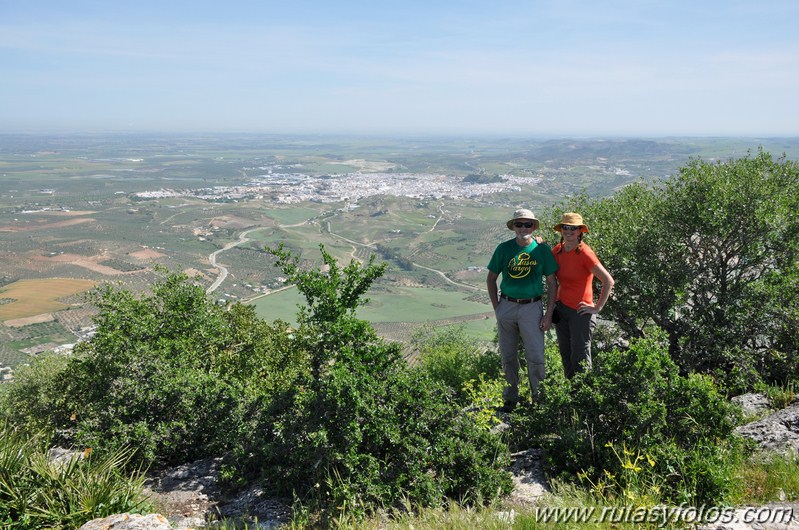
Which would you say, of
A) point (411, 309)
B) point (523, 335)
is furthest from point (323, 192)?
point (523, 335)

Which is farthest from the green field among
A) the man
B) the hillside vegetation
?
the man

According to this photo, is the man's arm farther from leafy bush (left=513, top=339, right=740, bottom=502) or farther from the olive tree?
the olive tree

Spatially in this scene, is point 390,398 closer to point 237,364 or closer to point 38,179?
point 237,364

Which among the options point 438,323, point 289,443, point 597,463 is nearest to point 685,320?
point 597,463

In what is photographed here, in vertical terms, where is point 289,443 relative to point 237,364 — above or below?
above

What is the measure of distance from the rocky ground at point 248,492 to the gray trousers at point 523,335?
142cm

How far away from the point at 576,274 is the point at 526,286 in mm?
779

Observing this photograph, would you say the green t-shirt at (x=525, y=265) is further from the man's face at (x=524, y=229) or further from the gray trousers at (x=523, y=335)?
the gray trousers at (x=523, y=335)

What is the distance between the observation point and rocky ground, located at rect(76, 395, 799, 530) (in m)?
5.37

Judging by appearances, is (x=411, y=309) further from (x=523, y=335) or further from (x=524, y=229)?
(x=524, y=229)

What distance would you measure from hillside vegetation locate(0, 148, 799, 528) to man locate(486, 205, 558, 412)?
53 centimetres

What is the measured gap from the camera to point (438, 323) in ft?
214

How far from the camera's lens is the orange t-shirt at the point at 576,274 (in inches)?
277

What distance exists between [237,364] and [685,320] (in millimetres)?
9811
